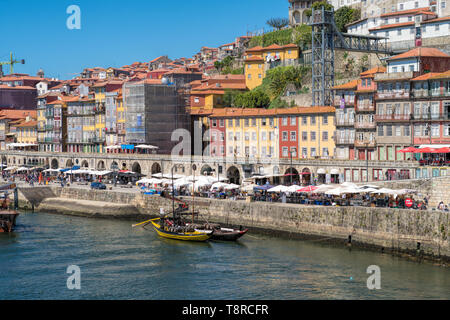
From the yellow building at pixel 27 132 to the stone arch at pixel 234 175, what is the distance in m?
53.2

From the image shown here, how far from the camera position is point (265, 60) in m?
106

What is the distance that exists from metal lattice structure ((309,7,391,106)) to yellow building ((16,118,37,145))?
52.6 meters

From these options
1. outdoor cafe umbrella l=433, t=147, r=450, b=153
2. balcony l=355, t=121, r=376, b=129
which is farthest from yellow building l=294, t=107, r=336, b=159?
outdoor cafe umbrella l=433, t=147, r=450, b=153

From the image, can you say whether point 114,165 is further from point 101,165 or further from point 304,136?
point 304,136

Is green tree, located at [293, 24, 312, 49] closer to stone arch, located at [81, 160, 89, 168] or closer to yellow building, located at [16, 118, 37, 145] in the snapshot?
stone arch, located at [81, 160, 89, 168]

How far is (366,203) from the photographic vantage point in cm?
5244

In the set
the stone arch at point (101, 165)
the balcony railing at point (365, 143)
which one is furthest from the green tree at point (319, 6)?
the balcony railing at point (365, 143)

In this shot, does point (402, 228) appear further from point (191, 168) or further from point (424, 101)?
point (191, 168)

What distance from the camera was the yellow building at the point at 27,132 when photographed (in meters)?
119

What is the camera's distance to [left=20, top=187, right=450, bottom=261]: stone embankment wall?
45.9m

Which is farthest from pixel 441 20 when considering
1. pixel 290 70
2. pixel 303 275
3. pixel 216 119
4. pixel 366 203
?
pixel 303 275

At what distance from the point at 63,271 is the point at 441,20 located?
6158 centimetres

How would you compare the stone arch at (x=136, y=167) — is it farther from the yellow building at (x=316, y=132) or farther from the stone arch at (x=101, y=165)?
the yellow building at (x=316, y=132)

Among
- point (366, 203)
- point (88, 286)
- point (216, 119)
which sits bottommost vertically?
point (88, 286)
